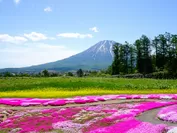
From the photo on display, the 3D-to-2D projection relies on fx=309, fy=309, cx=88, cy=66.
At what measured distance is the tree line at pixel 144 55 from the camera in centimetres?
14800

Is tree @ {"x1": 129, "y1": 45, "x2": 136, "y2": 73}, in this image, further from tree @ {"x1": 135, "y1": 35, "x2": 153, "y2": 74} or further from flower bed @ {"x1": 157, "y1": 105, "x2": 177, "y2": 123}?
flower bed @ {"x1": 157, "y1": 105, "x2": 177, "y2": 123}

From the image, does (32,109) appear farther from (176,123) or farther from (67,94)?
(176,123)

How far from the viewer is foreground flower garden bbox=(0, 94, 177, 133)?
90.7ft

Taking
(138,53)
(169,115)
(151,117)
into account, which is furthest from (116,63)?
(169,115)

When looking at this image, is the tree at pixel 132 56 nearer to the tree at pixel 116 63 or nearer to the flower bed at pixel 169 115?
the tree at pixel 116 63

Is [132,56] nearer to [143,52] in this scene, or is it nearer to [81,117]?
[143,52]

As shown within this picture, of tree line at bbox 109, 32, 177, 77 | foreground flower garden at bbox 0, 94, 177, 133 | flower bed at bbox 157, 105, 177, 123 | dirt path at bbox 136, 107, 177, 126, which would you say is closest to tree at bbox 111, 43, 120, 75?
tree line at bbox 109, 32, 177, 77

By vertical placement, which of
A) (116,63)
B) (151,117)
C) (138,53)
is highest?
(138,53)

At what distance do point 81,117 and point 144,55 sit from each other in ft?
402

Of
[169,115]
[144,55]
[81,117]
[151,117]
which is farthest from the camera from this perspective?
[144,55]

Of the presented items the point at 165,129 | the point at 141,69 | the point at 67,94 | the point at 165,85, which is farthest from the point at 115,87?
the point at 141,69

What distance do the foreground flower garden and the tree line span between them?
341 ft

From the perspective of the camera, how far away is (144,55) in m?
153

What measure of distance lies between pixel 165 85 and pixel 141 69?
8366 cm
